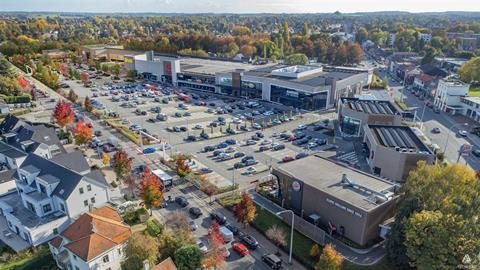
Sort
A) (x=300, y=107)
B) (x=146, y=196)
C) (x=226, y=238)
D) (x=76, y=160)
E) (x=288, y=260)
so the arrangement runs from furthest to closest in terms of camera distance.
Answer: (x=300, y=107)
(x=76, y=160)
(x=146, y=196)
(x=226, y=238)
(x=288, y=260)

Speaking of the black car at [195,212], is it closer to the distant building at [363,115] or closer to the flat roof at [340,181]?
the flat roof at [340,181]

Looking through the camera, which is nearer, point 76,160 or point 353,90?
point 76,160

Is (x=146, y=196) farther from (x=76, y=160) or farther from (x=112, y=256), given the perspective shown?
(x=76, y=160)

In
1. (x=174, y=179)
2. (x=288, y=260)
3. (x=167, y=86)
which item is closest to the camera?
(x=288, y=260)

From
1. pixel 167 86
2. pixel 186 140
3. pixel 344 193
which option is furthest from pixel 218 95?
pixel 344 193

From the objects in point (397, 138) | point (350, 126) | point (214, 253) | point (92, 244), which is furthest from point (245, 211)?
point (350, 126)

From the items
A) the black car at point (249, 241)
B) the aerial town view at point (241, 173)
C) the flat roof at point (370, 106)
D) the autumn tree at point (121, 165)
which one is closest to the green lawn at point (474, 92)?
the aerial town view at point (241, 173)

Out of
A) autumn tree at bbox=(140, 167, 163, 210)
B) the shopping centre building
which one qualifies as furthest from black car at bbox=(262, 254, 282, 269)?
the shopping centre building
